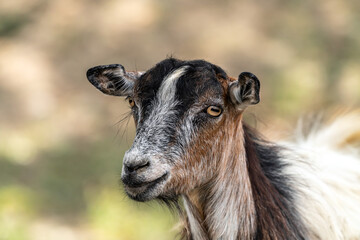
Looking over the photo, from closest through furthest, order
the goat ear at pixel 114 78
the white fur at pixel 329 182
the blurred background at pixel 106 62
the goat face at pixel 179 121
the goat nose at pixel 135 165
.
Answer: the goat nose at pixel 135 165 < the goat face at pixel 179 121 < the goat ear at pixel 114 78 < the white fur at pixel 329 182 < the blurred background at pixel 106 62

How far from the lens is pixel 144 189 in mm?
3607

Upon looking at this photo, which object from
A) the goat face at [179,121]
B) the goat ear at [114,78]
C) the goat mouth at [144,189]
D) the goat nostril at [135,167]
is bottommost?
the goat mouth at [144,189]

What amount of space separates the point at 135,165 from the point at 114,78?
984 millimetres

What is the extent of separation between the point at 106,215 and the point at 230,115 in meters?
4.18

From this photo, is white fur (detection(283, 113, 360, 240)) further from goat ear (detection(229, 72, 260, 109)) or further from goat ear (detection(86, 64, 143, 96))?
goat ear (detection(86, 64, 143, 96))

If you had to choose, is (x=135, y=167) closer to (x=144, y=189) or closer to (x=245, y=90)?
(x=144, y=189)

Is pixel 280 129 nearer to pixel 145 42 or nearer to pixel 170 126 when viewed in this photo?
pixel 170 126

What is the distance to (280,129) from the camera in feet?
20.9

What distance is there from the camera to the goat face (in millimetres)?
3605

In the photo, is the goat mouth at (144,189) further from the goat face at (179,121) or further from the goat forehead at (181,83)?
the goat forehead at (181,83)

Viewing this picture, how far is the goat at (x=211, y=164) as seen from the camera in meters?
3.67

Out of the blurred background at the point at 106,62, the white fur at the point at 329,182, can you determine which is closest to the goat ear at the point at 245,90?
the white fur at the point at 329,182

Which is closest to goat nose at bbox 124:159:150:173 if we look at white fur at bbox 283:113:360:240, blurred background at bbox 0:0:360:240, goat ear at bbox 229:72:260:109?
goat ear at bbox 229:72:260:109

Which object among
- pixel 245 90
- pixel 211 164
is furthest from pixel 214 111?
pixel 211 164
